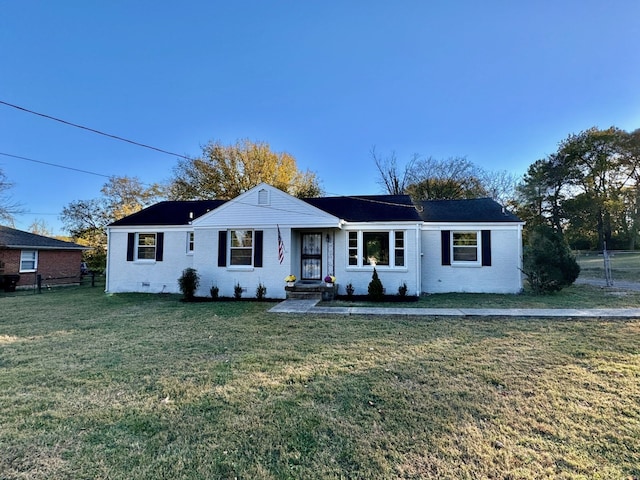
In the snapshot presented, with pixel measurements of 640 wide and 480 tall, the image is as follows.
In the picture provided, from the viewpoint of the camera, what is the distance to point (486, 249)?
1242 cm

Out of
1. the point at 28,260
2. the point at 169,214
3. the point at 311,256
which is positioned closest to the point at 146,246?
the point at 169,214

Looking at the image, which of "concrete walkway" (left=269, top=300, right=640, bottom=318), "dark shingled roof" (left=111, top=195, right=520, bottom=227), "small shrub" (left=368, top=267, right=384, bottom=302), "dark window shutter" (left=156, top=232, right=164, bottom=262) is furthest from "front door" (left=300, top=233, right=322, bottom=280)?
"dark window shutter" (left=156, top=232, right=164, bottom=262)

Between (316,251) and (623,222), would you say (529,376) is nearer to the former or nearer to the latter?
(316,251)

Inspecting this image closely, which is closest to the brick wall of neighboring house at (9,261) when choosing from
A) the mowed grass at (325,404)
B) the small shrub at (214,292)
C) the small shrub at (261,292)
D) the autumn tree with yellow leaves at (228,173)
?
the small shrub at (214,292)

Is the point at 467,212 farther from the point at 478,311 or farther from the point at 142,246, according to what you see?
the point at 142,246

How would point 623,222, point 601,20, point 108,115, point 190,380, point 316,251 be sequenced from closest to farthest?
1. point 190,380
2. point 601,20
3. point 316,251
4. point 108,115
5. point 623,222

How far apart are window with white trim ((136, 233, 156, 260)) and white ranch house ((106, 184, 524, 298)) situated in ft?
9.52

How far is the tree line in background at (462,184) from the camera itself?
27.1 m

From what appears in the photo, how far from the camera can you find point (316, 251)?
1283 centimetres

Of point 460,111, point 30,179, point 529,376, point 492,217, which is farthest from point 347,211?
point 30,179

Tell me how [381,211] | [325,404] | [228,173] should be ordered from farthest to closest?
[228,173] < [381,211] < [325,404]

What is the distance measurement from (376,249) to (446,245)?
9.76 ft

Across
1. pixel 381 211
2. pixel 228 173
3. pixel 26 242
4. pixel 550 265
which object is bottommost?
pixel 550 265

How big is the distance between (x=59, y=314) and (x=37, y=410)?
723 centimetres
